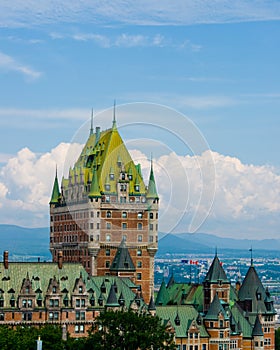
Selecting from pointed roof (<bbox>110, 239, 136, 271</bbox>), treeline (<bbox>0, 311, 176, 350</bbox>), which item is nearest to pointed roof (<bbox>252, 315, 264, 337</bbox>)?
pointed roof (<bbox>110, 239, 136, 271</bbox>)

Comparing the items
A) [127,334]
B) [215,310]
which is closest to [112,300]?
[215,310]

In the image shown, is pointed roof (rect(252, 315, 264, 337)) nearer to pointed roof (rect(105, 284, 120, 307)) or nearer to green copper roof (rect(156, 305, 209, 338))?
green copper roof (rect(156, 305, 209, 338))

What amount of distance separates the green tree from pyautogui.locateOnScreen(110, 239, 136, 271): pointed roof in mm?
39345

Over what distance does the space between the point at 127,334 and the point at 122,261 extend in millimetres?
44548

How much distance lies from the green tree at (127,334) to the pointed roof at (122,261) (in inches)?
1549

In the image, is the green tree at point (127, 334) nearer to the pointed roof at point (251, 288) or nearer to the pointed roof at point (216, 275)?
the pointed roof at point (216, 275)

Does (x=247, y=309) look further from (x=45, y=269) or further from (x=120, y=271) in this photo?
(x=45, y=269)

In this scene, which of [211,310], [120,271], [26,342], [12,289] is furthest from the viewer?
[120,271]

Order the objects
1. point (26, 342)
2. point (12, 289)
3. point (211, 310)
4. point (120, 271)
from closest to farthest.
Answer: point (26, 342)
point (12, 289)
point (211, 310)
point (120, 271)

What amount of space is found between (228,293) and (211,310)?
844cm

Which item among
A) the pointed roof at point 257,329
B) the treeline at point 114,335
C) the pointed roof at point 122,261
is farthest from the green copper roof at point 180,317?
the treeline at point 114,335

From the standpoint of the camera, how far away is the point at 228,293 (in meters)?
189

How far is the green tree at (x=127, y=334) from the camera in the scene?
15050 centimetres

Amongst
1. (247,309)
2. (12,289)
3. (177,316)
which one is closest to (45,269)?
(12,289)
